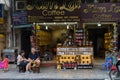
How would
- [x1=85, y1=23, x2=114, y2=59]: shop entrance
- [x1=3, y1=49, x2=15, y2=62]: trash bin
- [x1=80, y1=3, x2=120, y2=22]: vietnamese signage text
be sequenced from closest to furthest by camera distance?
[x1=80, y1=3, x2=120, y2=22]: vietnamese signage text → [x1=3, y1=49, x2=15, y2=62]: trash bin → [x1=85, y1=23, x2=114, y2=59]: shop entrance

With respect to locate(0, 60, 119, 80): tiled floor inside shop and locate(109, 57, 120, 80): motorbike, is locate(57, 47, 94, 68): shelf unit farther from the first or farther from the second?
locate(109, 57, 120, 80): motorbike

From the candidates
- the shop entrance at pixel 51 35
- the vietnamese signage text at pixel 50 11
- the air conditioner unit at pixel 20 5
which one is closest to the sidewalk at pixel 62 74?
the shop entrance at pixel 51 35

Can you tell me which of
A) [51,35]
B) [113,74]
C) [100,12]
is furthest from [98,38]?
[113,74]

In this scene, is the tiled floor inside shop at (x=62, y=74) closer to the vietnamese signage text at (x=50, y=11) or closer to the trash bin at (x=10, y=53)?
the trash bin at (x=10, y=53)

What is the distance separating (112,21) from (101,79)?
678 cm

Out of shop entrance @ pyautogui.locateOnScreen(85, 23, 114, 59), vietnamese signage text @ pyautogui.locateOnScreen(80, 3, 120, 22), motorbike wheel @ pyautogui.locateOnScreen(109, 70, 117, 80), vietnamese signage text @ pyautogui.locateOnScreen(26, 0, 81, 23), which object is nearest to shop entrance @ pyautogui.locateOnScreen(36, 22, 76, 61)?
vietnamese signage text @ pyautogui.locateOnScreen(26, 0, 81, 23)

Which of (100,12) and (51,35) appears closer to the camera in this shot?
(100,12)

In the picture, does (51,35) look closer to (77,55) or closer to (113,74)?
(77,55)

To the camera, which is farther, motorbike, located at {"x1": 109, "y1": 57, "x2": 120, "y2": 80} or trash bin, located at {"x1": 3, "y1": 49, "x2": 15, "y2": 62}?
trash bin, located at {"x1": 3, "y1": 49, "x2": 15, "y2": 62}

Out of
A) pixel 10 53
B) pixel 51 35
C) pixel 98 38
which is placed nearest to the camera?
pixel 10 53

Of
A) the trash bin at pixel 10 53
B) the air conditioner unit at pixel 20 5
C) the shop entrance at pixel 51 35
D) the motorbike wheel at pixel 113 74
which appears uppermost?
the air conditioner unit at pixel 20 5

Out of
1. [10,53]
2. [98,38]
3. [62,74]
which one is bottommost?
[62,74]

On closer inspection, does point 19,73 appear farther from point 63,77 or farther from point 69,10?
point 69,10

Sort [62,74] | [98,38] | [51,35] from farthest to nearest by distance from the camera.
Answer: [98,38], [51,35], [62,74]
